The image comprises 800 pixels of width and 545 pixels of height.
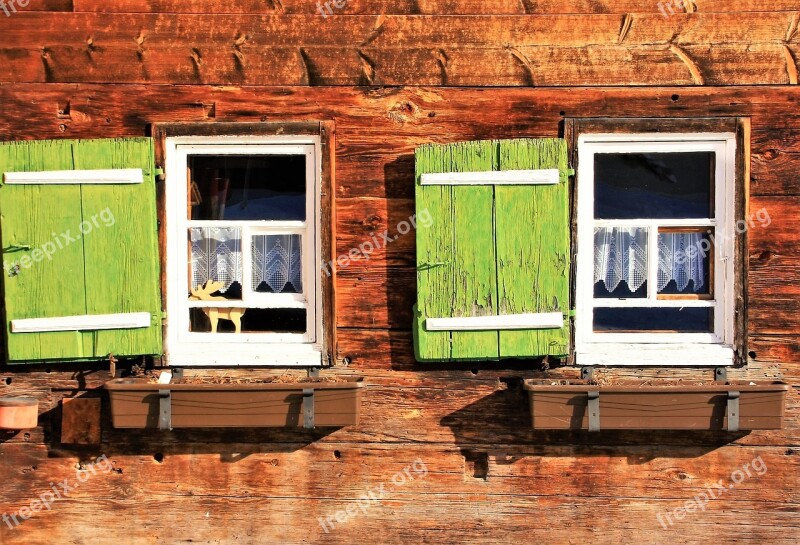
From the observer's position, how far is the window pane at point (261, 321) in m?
3.77

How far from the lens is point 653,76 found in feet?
11.7

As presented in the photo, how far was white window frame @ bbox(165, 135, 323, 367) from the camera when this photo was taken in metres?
3.61

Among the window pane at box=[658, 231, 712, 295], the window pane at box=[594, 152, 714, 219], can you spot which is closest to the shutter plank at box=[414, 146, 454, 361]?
the window pane at box=[594, 152, 714, 219]

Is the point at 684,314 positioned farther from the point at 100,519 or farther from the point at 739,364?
the point at 100,519

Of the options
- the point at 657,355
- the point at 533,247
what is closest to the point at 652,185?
the point at 533,247

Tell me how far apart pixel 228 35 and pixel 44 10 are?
101 centimetres

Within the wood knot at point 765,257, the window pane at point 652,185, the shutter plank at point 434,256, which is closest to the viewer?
the shutter plank at point 434,256

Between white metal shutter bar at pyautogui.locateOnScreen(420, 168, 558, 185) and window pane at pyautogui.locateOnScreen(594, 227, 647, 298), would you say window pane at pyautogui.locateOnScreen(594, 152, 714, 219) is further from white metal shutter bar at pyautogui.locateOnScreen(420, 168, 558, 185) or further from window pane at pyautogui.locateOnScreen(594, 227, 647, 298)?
white metal shutter bar at pyautogui.locateOnScreen(420, 168, 558, 185)

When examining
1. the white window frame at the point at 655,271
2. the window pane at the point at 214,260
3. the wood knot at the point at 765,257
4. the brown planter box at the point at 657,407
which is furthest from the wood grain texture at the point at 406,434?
the window pane at the point at 214,260

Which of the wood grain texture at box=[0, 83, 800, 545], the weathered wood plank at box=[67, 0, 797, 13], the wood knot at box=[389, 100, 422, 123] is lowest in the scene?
the wood grain texture at box=[0, 83, 800, 545]

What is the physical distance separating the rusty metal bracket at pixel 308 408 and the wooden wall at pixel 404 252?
10.5 inches

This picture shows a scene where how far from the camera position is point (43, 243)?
3514mm

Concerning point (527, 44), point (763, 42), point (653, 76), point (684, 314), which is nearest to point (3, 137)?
point (527, 44)

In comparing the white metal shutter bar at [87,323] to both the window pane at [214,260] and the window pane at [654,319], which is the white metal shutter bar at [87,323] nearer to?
the window pane at [214,260]
